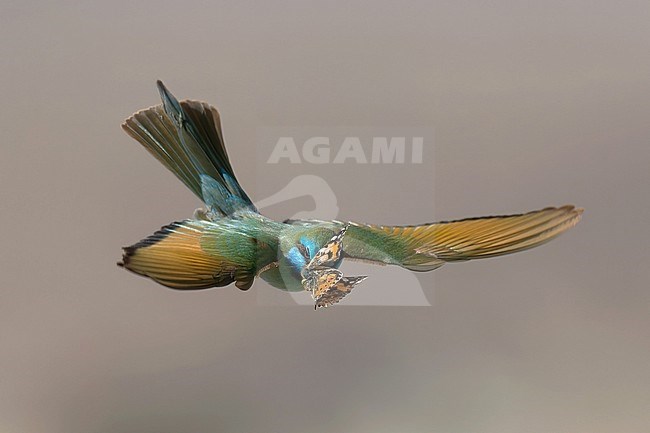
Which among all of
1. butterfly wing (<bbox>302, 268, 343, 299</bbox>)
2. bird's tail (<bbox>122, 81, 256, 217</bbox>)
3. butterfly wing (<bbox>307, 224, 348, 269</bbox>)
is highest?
bird's tail (<bbox>122, 81, 256, 217</bbox>)

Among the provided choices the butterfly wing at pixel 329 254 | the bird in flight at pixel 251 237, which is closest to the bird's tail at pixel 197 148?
the bird in flight at pixel 251 237

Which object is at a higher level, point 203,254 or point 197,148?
point 197,148

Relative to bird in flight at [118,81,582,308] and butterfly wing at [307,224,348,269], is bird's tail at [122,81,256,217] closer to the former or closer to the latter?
bird in flight at [118,81,582,308]

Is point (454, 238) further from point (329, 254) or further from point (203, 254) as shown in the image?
point (203, 254)

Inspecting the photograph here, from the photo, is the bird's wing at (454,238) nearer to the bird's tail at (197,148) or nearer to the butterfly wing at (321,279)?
the butterfly wing at (321,279)

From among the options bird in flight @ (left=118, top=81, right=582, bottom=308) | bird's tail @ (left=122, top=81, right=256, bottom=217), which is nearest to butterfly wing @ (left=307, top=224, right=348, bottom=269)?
bird in flight @ (left=118, top=81, right=582, bottom=308)

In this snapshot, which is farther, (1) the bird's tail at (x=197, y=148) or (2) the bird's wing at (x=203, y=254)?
(1) the bird's tail at (x=197, y=148)

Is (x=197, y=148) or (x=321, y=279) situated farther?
(x=197, y=148)

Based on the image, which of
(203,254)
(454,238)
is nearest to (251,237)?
(203,254)
